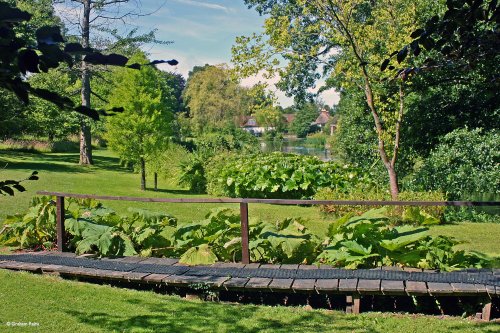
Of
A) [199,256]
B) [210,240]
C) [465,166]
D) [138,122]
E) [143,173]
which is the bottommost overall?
[199,256]

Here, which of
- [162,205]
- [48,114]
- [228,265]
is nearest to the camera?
[228,265]

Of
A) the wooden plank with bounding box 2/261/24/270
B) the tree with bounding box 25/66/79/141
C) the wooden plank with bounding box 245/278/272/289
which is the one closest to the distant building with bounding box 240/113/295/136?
the tree with bounding box 25/66/79/141

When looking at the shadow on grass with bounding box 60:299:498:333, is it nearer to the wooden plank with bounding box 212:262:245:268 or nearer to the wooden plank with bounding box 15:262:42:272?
the wooden plank with bounding box 212:262:245:268

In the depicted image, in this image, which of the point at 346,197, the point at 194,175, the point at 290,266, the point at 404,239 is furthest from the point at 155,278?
the point at 194,175

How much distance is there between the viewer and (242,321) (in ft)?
15.2

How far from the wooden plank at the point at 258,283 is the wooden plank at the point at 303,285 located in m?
0.26

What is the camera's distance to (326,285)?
16.4 feet

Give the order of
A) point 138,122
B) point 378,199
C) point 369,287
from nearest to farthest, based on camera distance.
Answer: point 369,287
point 378,199
point 138,122

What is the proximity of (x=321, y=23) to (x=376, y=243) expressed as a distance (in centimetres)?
804

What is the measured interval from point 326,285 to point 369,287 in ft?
1.27

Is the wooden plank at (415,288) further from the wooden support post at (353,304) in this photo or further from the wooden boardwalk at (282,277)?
the wooden support post at (353,304)

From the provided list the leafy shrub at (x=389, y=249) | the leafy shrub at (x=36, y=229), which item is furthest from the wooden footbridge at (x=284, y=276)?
the leafy shrub at (x=36, y=229)

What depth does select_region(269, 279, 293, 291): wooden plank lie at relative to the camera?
197 inches

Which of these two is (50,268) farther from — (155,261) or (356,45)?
(356,45)
